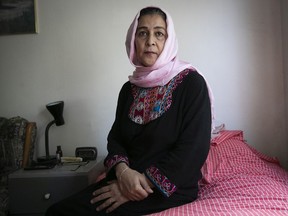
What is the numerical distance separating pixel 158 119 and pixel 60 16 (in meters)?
1.55

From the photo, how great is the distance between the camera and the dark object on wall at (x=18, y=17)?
2182 mm

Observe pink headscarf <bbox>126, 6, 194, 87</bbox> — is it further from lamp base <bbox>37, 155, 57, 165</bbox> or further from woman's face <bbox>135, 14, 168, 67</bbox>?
lamp base <bbox>37, 155, 57, 165</bbox>

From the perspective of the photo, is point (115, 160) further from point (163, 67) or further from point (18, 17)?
point (18, 17)

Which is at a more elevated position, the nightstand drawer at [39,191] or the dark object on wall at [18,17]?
the dark object on wall at [18,17]

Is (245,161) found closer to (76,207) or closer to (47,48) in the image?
(76,207)

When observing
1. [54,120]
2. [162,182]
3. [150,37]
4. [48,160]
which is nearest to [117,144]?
[162,182]

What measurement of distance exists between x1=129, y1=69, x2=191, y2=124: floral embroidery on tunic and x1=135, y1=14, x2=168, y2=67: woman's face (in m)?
0.15

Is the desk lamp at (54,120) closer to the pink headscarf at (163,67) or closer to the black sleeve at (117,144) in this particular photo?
the black sleeve at (117,144)

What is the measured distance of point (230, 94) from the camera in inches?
80.2

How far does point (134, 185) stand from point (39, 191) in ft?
3.06

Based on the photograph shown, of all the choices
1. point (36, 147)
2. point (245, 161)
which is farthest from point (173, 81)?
point (36, 147)

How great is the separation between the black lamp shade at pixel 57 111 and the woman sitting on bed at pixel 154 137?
0.84 meters

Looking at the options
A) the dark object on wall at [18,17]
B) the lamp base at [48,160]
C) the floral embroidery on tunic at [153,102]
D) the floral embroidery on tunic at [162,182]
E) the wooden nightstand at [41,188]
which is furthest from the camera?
the dark object on wall at [18,17]

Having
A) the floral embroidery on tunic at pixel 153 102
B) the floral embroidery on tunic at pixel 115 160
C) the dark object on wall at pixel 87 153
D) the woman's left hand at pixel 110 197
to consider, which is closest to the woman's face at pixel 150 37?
the floral embroidery on tunic at pixel 153 102
